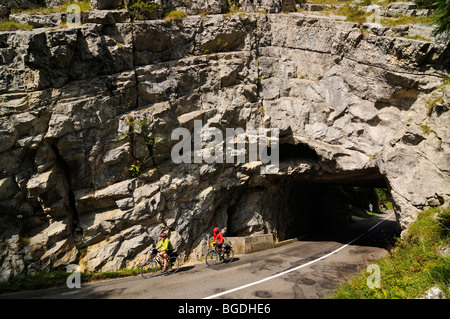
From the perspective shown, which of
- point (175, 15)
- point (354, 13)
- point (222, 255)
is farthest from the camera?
point (354, 13)

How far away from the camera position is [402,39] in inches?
549

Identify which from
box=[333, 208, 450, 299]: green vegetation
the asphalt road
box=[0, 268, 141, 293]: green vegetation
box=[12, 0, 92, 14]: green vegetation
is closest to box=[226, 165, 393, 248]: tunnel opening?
the asphalt road

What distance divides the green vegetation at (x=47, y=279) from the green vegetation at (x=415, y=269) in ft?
29.8

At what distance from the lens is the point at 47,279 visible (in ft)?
33.6

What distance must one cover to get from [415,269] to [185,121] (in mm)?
12292

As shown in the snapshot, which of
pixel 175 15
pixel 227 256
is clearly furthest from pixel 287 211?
pixel 175 15

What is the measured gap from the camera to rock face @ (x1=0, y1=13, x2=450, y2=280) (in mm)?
11750

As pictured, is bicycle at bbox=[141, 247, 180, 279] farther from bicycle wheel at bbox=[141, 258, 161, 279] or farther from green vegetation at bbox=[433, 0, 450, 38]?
green vegetation at bbox=[433, 0, 450, 38]

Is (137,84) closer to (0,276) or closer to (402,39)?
(0,276)

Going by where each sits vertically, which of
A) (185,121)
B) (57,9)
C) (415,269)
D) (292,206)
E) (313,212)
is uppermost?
(57,9)

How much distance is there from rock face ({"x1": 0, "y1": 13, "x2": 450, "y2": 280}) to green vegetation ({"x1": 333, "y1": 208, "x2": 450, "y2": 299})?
9.24 feet

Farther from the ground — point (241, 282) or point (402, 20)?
point (402, 20)

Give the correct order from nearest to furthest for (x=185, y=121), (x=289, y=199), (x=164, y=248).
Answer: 1. (x=164, y=248)
2. (x=185, y=121)
3. (x=289, y=199)

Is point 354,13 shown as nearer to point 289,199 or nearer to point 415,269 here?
point 289,199
